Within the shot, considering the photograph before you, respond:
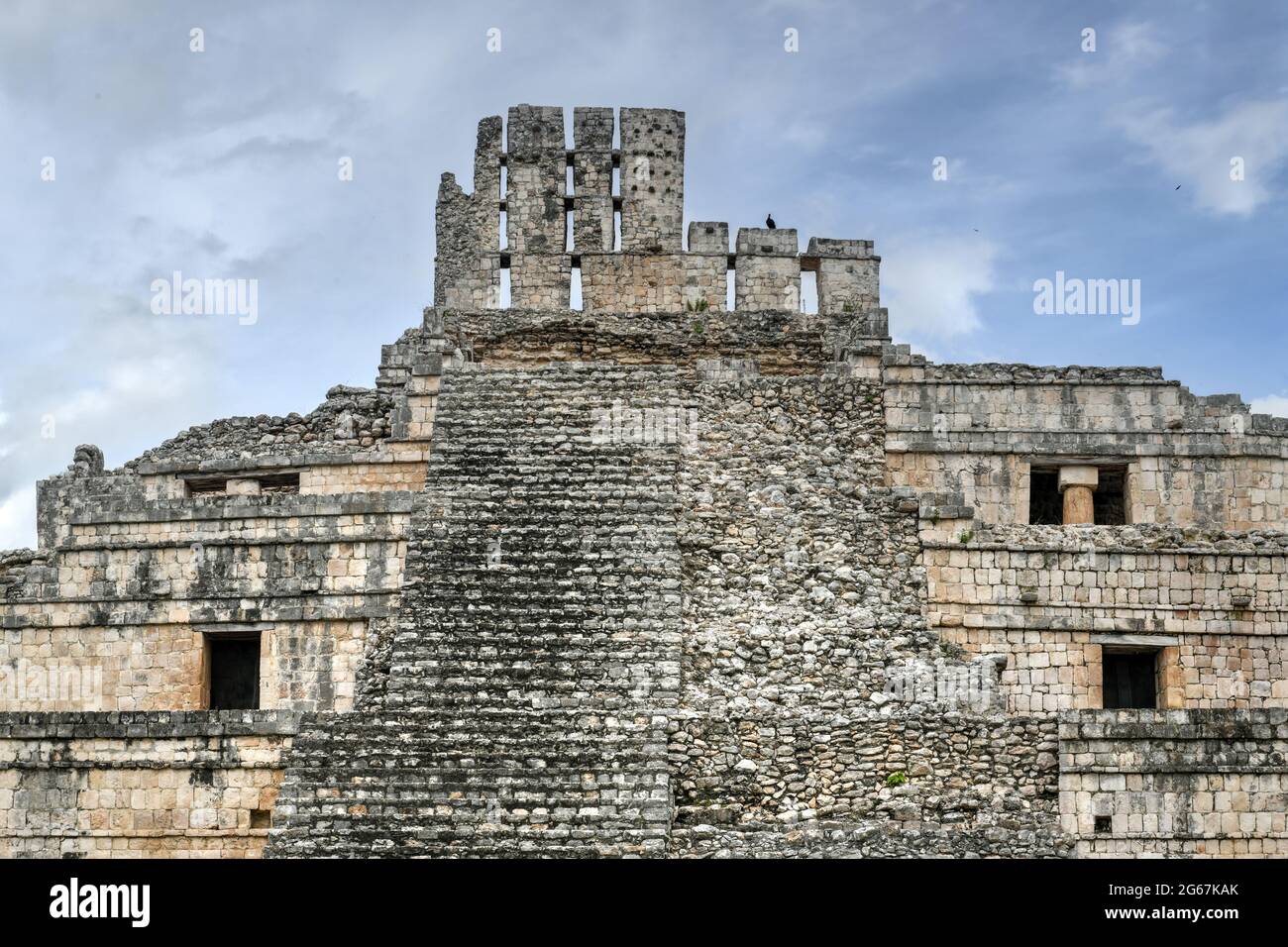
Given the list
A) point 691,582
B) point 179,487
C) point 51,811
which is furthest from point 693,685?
point 179,487

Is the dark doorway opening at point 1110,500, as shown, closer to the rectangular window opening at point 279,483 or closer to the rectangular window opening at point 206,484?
the rectangular window opening at point 279,483

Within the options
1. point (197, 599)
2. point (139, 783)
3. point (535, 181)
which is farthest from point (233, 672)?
point (535, 181)

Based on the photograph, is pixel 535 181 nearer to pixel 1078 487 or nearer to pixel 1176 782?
pixel 1078 487

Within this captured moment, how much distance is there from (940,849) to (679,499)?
6006 mm

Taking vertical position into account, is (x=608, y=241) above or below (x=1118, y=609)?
above

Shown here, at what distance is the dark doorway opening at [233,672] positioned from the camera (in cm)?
1983

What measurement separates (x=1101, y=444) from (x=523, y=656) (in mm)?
8568

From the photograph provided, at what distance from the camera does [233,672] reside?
1992 centimetres

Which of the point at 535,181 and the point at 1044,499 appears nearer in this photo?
the point at 1044,499

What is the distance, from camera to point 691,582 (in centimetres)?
1819

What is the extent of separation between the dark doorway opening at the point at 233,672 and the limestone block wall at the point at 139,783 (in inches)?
89.5

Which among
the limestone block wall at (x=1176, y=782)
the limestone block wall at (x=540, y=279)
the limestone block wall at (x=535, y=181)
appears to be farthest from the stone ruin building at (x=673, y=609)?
the limestone block wall at (x=535, y=181)

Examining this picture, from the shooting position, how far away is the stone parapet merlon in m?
25.3

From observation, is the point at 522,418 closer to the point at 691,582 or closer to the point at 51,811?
the point at 691,582
